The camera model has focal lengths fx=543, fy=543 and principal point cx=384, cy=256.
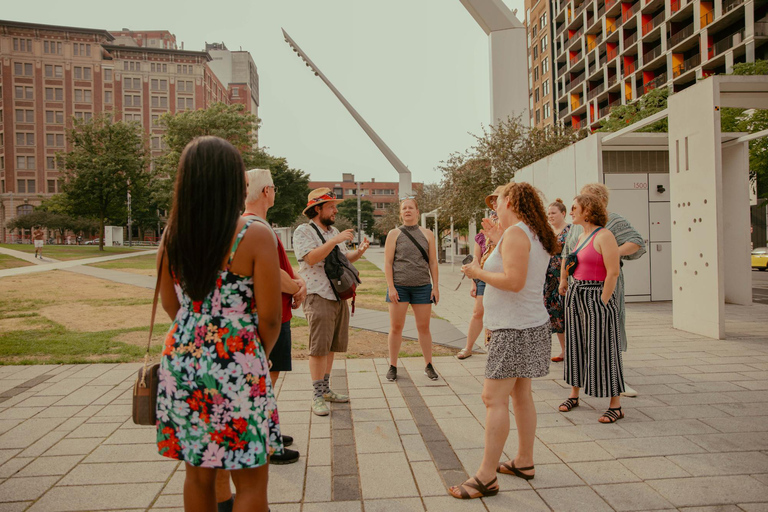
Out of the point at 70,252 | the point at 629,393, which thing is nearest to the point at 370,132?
the point at 629,393

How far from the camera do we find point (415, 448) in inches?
151

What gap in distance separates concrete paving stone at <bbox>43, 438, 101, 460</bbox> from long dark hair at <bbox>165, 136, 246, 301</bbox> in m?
2.54

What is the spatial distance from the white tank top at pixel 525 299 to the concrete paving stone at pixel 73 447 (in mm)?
2986

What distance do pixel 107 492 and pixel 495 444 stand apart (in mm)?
2284

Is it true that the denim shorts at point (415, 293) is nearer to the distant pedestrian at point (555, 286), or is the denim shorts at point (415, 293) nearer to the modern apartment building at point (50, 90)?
the distant pedestrian at point (555, 286)

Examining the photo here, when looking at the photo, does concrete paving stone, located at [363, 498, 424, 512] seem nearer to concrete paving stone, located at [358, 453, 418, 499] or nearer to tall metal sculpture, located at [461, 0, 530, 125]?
concrete paving stone, located at [358, 453, 418, 499]

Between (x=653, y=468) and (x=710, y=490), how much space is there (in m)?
0.36

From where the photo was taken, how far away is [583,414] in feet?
14.9

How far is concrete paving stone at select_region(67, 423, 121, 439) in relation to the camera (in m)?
4.14

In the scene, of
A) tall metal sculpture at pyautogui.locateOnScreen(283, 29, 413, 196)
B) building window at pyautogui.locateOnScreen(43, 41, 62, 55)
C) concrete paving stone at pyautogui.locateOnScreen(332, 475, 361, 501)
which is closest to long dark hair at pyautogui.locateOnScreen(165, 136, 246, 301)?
concrete paving stone at pyautogui.locateOnScreen(332, 475, 361, 501)

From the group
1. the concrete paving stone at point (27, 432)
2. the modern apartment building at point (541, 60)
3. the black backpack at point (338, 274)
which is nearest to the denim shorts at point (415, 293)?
the black backpack at point (338, 274)

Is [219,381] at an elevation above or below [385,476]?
above

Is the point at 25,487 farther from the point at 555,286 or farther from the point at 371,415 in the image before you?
the point at 555,286

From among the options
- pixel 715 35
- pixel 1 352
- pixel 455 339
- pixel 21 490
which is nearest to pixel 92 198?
pixel 1 352
